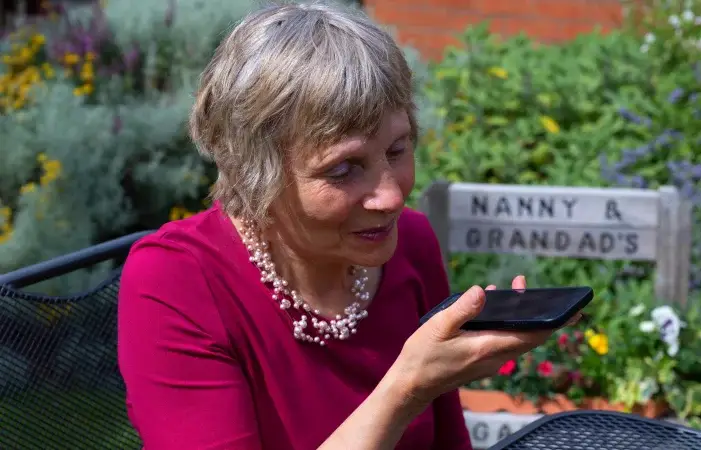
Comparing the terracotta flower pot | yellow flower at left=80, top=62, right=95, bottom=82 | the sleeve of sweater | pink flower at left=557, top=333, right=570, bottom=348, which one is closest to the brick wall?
yellow flower at left=80, top=62, right=95, bottom=82

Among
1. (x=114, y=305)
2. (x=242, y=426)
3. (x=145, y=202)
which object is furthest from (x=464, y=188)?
(x=242, y=426)

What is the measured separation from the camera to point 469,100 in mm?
4832

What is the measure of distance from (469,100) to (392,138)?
123 inches

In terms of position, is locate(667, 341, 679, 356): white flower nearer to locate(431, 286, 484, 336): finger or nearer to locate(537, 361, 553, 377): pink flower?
locate(537, 361, 553, 377): pink flower

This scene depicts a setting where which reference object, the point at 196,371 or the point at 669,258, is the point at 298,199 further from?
the point at 669,258

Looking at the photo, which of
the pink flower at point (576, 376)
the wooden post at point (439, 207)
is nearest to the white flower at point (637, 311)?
the pink flower at point (576, 376)

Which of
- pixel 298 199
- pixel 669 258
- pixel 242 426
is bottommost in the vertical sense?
pixel 669 258

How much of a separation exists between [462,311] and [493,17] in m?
4.38

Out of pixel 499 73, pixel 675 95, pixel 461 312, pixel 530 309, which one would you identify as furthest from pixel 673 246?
pixel 461 312

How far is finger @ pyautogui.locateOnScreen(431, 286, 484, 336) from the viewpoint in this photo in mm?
1487

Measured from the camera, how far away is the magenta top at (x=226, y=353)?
5.57 feet

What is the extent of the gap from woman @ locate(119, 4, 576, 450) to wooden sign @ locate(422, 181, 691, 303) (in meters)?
1.57

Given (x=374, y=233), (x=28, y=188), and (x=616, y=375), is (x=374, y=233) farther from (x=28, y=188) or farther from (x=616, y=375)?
(x=28, y=188)

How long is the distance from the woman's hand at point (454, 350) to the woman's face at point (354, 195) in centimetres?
28
